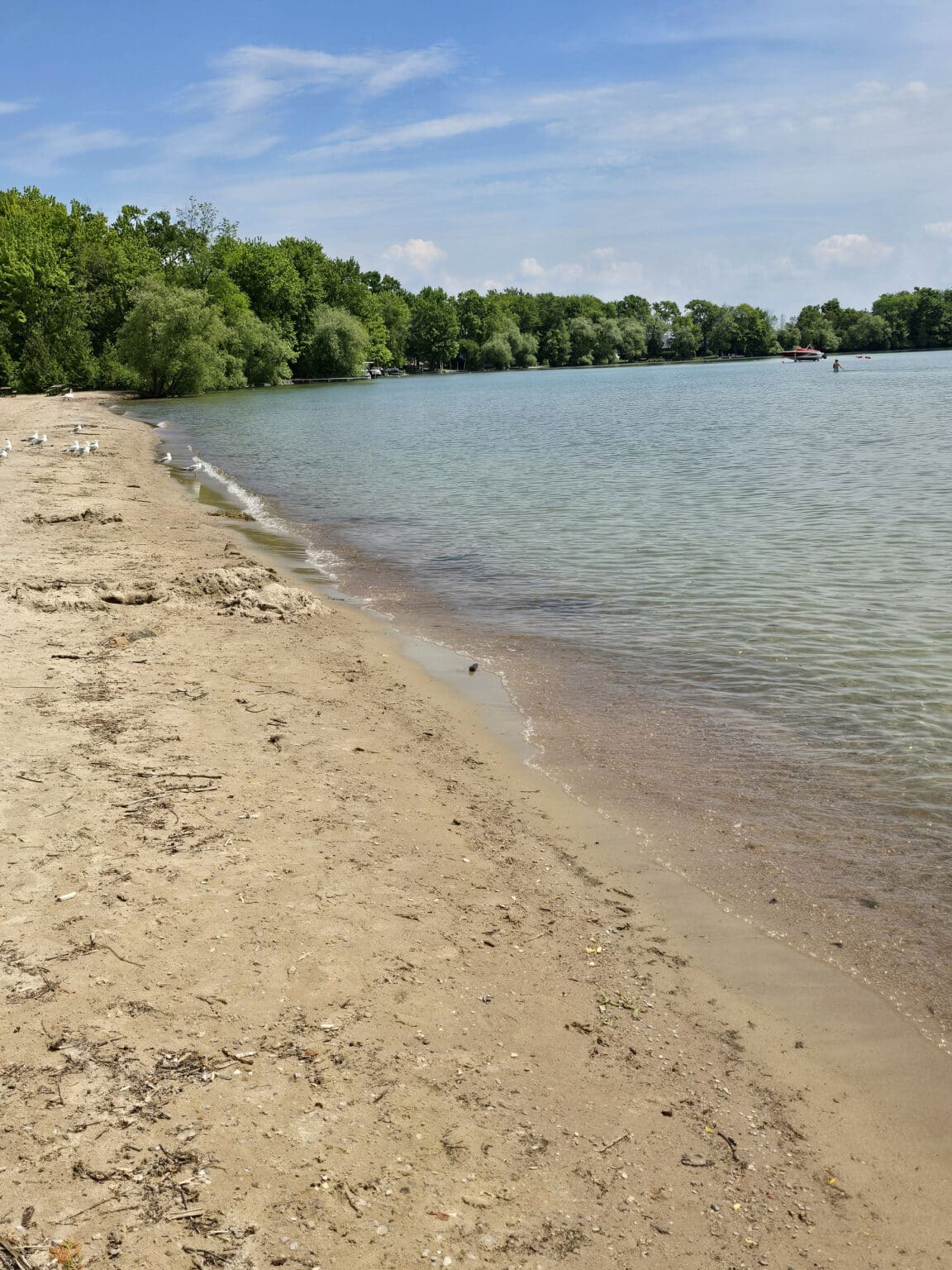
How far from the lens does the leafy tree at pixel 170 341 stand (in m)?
64.6

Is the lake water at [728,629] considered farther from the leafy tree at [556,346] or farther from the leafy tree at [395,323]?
the leafy tree at [556,346]

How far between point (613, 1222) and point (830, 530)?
15.6 meters

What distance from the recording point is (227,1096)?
11.4ft

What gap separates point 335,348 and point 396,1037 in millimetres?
101122

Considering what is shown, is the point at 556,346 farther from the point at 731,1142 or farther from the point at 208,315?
the point at 731,1142

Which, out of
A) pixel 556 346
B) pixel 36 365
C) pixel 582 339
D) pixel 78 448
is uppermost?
pixel 582 339

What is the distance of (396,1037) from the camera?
3926 mm

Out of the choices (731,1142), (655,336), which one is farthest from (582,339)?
(731,1142)

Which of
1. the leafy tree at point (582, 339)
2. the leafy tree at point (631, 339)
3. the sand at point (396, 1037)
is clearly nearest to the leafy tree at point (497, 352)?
the leafy tree at point (582, 339)

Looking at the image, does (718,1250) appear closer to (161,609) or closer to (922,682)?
(922,682)

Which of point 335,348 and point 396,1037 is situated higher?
point 335,348

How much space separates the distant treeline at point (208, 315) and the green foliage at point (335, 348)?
0.56ft

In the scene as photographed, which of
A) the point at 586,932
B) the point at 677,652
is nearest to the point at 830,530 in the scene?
the point at 677,652

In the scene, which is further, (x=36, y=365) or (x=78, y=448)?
(x=36, y=365)
